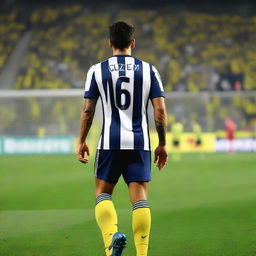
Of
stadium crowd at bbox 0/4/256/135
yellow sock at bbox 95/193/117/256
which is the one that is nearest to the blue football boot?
yellow sock at bbox 95/193/117/256

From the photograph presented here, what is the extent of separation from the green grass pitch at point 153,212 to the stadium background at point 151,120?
17 millimetres

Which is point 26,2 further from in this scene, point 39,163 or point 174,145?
point 39,163

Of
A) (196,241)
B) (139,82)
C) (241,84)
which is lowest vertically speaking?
(196,241)

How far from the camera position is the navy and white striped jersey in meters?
4.62

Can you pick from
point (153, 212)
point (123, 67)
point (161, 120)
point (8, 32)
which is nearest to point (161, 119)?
point (161, 120)

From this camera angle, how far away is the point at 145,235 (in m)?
4.57

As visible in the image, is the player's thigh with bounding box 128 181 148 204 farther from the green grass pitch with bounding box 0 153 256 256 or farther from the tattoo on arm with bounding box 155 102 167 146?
the green grass pitch with bounding box 0 153 256 256

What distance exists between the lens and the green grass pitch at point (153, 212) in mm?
5961

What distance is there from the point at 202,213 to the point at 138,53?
2212 centimetres

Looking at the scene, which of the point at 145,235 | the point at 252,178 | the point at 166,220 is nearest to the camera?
the point at 145,235

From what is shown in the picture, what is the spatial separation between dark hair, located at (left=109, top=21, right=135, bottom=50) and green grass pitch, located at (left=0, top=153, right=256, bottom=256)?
1.87 m

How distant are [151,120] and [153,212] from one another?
56.4 feet

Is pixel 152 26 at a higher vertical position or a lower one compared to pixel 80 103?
higher

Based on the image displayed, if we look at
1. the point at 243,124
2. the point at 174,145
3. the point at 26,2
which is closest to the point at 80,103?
the point at 174,145
